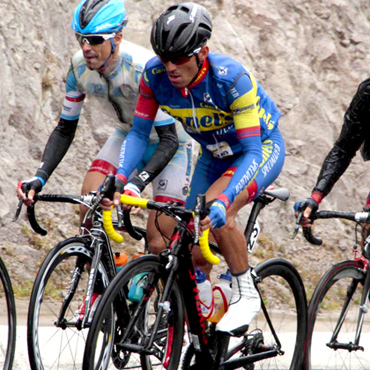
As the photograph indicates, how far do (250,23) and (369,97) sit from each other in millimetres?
7573

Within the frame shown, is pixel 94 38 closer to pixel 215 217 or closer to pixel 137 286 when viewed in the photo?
pixel 215 217

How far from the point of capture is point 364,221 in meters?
5.04

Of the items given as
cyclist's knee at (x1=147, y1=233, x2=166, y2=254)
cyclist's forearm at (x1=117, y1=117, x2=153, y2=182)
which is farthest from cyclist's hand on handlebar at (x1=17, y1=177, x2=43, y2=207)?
cyclist's knee at (x1=147, y1=233, x2=166, y2=254)

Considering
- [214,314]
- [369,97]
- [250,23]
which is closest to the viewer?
[214,314]

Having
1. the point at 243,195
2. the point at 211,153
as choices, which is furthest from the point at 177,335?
the point at 211,153

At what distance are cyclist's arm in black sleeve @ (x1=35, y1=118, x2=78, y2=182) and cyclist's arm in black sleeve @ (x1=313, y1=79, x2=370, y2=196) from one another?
1.77 meters

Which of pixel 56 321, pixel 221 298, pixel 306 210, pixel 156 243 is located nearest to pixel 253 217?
pixel 306 210

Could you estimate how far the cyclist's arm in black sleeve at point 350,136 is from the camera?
203 inches

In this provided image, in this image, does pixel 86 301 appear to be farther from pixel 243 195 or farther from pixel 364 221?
pixel 364 221

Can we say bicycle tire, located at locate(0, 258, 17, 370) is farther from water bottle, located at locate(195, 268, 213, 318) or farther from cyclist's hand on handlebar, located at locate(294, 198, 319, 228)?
cyclist's hand on handlebar, located at locate(294, 198, 319, 228)

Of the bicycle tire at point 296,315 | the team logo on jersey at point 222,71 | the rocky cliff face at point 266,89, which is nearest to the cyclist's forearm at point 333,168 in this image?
the bicycle tire at point 296,315

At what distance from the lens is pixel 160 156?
197 inches

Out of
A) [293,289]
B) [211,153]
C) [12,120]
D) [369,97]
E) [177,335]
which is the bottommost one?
[177,335]

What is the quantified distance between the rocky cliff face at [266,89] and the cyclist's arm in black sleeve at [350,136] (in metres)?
3.89
